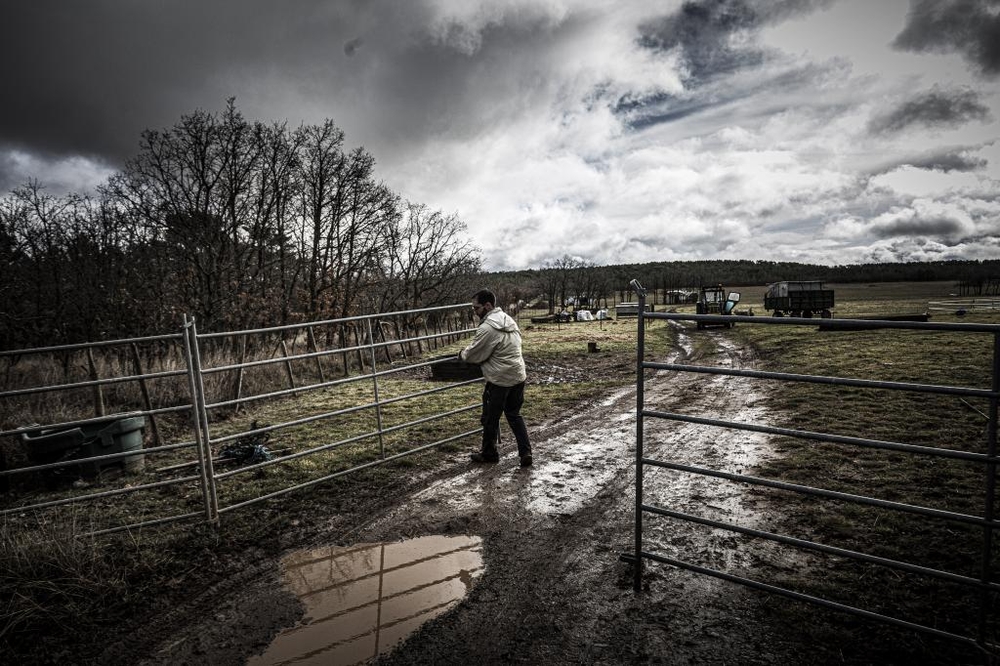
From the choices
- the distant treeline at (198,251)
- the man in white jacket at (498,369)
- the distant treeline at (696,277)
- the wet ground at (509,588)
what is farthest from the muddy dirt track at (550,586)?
the distant treeline at (696,277)

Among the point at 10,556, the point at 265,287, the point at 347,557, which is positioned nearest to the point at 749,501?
the point at 347,557

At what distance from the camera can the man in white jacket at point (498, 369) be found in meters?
5.64

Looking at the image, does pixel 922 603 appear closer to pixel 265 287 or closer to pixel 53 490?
pixel 53 490

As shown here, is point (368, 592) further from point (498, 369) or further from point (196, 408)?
point (498, 369)

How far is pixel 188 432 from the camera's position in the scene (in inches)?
376

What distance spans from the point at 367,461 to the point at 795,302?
95.0 feet

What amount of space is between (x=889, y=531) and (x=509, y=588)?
10.3 ft

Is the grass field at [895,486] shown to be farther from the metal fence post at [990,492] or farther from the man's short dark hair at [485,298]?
the man's short dark hair at [485,298]

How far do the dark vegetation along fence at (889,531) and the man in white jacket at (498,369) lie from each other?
5.65 ft

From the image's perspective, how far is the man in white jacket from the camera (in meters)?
5.64

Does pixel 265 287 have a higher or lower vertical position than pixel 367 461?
higher

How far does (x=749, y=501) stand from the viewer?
454 centimetres

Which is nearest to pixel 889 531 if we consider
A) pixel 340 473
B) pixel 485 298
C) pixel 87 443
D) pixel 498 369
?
pixel 498 369

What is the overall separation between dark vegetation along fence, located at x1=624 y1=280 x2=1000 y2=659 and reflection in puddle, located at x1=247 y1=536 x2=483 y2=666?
1379mm
